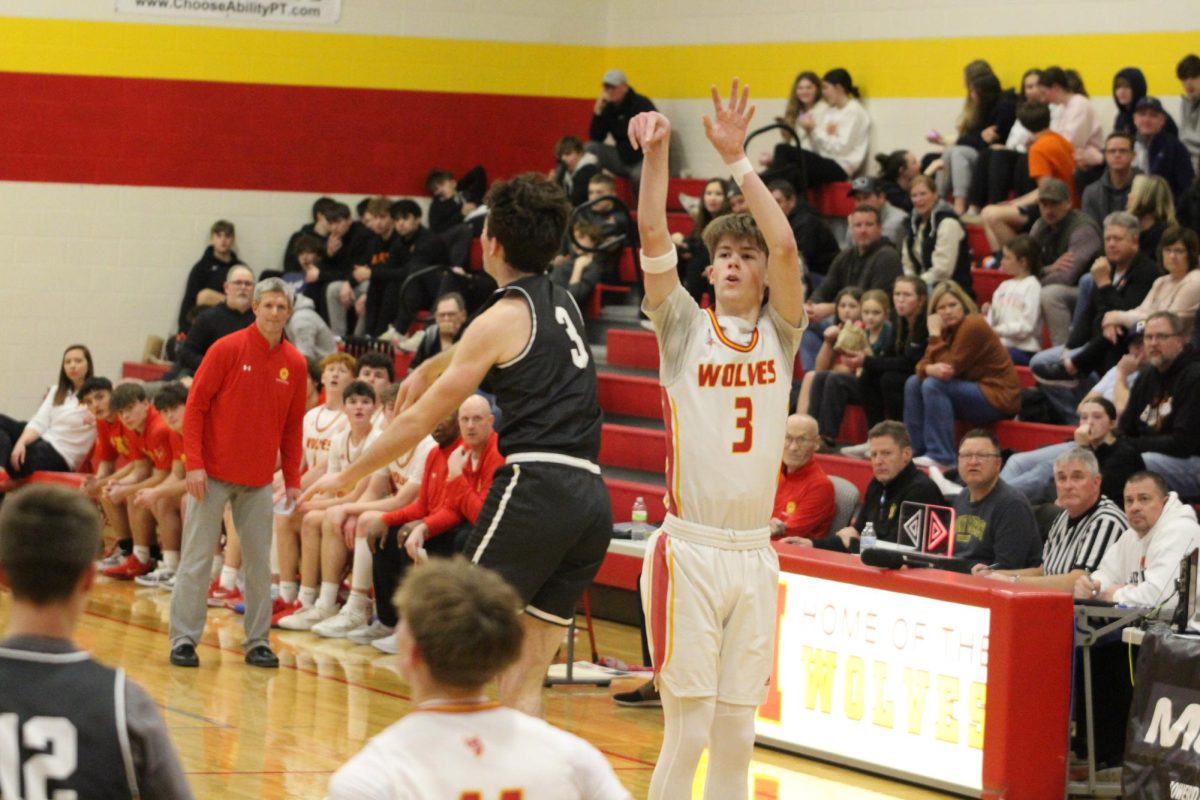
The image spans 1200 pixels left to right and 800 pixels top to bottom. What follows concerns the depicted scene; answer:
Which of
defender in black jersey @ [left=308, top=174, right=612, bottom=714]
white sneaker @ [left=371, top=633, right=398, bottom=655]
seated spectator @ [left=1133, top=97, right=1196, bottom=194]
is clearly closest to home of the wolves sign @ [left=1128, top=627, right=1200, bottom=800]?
defender in black jersey @ [left=308, top=174, right=612, bottom=714]

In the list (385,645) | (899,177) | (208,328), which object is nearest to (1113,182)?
(899,177)

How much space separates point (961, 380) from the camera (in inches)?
396

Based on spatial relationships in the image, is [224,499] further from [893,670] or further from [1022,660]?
[1022,660]

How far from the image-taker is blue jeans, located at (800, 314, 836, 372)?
11430 millimetres

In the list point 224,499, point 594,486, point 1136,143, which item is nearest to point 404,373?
point 224,499

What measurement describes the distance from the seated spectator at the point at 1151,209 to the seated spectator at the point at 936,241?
46.5 inches

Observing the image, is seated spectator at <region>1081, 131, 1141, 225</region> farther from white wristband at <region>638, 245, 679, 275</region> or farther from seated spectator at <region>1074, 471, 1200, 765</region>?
white wristband at <region>638, 245, 679, 275</region>

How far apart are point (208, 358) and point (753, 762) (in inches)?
134

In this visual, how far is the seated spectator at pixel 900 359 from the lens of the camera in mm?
10398

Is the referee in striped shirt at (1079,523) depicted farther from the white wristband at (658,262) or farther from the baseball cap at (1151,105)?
the baseball cap at (1151,105)

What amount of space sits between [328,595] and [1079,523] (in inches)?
178

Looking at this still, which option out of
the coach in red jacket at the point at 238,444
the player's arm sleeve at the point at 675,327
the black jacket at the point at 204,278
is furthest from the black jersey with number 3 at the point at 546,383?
the black jacket at the point at 204,278

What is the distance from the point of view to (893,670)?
696cm

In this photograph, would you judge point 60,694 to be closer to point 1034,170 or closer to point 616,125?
point 1034,170
